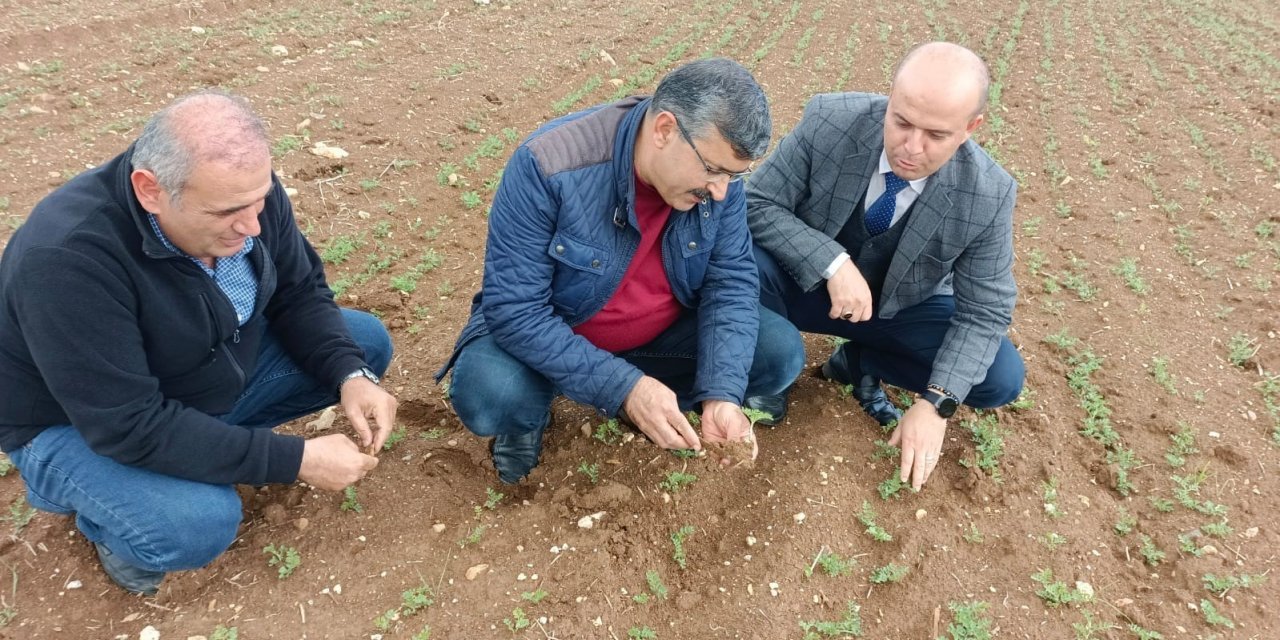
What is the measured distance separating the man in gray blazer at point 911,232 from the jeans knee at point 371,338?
64.0 inches

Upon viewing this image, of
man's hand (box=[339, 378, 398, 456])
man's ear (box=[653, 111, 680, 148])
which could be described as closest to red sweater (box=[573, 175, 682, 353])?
man's ear (box=[653, 111, 680, 148])

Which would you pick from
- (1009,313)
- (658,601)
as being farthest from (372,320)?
(1009,313)

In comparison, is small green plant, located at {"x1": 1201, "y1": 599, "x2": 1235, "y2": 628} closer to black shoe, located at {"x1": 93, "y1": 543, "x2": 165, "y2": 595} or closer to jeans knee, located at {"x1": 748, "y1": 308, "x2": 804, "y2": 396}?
jeans knee, located at {"x1": 748, "y1": 308, "x2": 804, "y2": 396}

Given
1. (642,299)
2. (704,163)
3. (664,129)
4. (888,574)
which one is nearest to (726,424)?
(642,299)

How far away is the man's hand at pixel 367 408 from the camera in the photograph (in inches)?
107

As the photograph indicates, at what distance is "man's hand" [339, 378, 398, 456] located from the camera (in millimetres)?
2725

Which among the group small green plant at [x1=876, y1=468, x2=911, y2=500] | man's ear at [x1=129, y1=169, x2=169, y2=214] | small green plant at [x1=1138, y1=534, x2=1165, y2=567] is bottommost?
small green plant at [x1=1138, y1=534, x2=1165, y2=567]

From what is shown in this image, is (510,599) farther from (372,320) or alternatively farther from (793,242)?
(793,242)

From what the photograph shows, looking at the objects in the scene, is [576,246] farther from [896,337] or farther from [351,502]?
[896,337]

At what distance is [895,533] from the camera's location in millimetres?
3086

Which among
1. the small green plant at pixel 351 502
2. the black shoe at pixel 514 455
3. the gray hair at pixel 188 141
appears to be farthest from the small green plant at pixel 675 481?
the gray hair at pixel 188 141

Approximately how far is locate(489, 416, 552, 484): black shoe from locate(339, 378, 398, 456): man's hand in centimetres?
52

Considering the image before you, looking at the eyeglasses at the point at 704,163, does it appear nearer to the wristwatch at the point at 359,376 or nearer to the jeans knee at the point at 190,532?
the wristwatch at the point at 359,376

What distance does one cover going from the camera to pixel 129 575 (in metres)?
2.55
